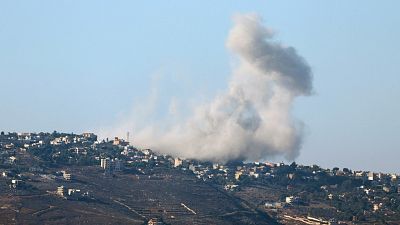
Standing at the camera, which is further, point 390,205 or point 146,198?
point 390,205

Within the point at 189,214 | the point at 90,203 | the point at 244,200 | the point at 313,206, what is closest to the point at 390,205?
the point at 313,206

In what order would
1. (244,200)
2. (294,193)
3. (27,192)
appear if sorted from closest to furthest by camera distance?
1. (27,192)
2. (244,200)
3. (294,193)

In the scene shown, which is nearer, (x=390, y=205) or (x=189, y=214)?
(x=189, y=214)

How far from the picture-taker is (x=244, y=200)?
567 feet

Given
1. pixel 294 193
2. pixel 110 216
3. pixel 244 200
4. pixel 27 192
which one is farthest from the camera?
pixel 294 193

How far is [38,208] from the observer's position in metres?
145

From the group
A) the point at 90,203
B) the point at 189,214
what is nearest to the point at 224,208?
the point at 189,214

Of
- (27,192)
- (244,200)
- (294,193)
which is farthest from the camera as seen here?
(294,193)

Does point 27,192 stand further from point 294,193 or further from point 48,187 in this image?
point 294,193

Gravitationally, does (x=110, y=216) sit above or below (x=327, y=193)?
below

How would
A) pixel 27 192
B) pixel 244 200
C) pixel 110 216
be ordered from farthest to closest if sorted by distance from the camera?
pixel 244 200 < pixel 27 192 < pixel 110 216

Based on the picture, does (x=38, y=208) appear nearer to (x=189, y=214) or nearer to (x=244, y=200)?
(x=189, y=214)

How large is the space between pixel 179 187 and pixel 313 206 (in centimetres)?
2072

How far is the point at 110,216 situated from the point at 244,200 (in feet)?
109
